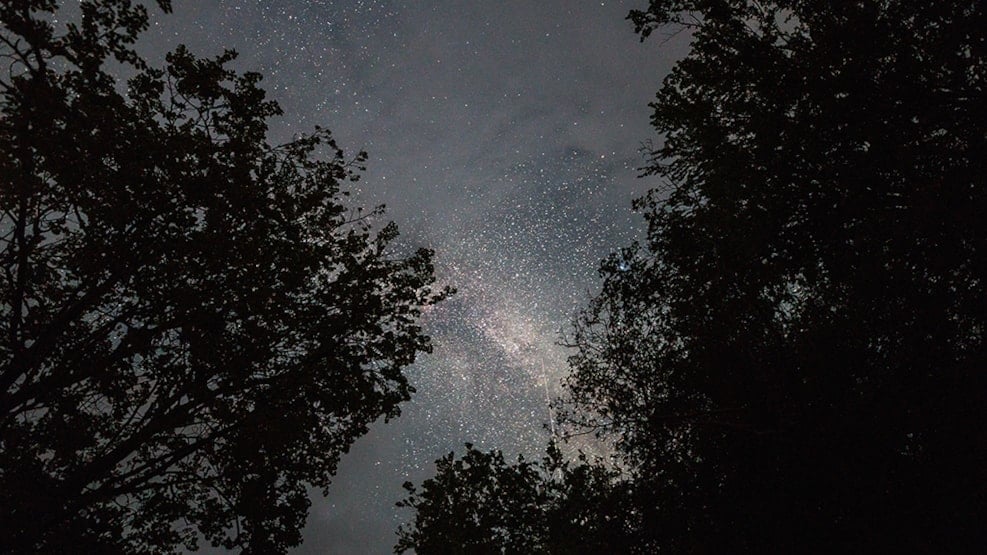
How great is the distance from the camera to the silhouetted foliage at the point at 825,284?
8477mm

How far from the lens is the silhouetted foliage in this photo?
27.8ft

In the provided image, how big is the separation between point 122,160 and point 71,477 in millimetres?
5352

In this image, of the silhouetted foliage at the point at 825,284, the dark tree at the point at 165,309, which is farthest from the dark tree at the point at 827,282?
the dark tree at the point at 165,309

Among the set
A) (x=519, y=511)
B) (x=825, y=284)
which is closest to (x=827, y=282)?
(x=825, y=284)

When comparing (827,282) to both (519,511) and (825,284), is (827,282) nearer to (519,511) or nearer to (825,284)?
(825,284)

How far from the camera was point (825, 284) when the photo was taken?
11.1m

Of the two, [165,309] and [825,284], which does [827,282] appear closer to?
[825,284]

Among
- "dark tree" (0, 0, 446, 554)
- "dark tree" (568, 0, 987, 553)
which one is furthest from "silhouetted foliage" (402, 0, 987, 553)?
"dark tree" (0, 0, 446, 554)

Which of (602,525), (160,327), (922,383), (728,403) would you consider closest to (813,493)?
(728,403)

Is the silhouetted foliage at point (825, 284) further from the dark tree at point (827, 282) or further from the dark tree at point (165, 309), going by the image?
the dark tree at point (165, 309)

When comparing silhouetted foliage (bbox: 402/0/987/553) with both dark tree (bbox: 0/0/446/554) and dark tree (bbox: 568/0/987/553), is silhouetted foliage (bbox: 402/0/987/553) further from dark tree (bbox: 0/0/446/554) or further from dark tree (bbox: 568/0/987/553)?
dark tree (bbox: 0/0/446/554)

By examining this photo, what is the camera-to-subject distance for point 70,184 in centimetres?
777

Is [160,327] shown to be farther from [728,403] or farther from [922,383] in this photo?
[922,383]

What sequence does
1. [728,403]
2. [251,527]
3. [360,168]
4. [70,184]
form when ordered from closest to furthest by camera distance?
[70,184], [251,527], [360,168], [728,403]
